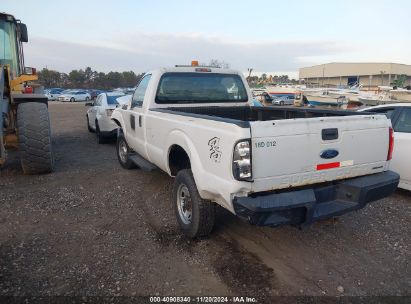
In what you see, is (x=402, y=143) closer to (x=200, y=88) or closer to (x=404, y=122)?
(x=404, y=122)

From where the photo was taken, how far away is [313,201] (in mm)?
3018

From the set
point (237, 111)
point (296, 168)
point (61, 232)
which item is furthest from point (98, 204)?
point (296, 168)

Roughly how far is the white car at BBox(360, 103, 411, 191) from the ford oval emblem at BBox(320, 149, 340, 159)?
9.10 ft

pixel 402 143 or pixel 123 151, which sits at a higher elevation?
pixel 402 143

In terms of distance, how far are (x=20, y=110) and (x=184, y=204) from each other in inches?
154

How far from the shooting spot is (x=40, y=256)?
3.54m

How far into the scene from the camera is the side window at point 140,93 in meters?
5.46

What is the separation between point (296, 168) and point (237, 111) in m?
2.75

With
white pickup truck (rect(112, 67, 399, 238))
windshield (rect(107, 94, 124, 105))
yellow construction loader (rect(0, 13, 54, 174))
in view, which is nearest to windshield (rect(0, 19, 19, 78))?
yellow construction loader (rect(0, 13, 54, 174))

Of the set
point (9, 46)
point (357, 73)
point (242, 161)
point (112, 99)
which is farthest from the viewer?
point (357, 73)

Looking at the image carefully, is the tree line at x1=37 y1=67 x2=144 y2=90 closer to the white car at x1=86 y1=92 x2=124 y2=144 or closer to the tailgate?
the white car at x1=86 y1=92 x2=124 y2=144

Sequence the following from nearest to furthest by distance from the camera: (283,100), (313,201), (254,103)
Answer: (313,201) → (254,103) → (283,100)

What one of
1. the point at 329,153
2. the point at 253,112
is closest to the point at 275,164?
the point at 329,153

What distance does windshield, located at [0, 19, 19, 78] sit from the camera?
22.1 feet
